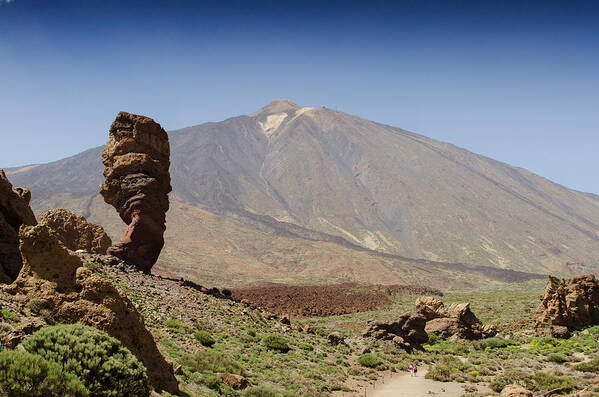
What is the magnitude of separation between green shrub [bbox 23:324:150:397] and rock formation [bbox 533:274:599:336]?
30737mm

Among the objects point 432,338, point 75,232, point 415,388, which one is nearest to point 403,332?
point 432,338

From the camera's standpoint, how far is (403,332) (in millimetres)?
31062

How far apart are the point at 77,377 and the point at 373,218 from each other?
17810cm

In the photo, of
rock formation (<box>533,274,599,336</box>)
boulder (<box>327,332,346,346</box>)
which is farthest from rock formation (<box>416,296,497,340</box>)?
boulder (<box>327,332,346,346</box>)

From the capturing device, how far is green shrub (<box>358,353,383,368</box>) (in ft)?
78.3

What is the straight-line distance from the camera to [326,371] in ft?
68.9

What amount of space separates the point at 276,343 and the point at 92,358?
15.8 m

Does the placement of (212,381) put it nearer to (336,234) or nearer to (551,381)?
(551,381)

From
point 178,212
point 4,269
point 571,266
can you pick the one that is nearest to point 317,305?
point 4,269

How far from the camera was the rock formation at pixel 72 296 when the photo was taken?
1055 centimetres

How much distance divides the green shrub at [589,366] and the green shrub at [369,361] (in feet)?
32.8

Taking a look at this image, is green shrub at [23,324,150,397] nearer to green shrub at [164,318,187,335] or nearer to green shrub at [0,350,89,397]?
green shrub at [0,350,89,397]

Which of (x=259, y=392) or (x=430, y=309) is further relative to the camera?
(x=430, y=309)

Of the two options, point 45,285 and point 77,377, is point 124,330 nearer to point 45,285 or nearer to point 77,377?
point 45,285
